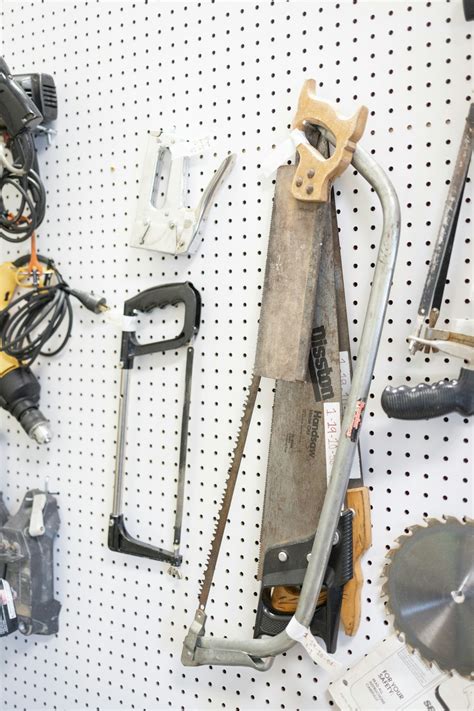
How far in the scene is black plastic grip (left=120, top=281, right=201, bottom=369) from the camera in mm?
1136

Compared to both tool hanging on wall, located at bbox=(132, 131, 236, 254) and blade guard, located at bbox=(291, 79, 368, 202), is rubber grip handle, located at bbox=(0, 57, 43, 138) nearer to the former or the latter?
tool hanging on wall, located at bbox=(132, 131, 236, 254)

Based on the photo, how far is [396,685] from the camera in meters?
0.98

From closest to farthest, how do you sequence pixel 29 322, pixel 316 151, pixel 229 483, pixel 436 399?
pixel 436 399
pixel 316 151
pixel 229 483
pixel 29 322

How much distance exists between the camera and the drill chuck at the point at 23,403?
1.31 meters

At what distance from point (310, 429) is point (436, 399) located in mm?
A: 223

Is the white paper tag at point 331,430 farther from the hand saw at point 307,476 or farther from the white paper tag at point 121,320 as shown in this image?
the white paper tag at point 121,320

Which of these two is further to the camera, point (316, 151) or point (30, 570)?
point (30, 570)

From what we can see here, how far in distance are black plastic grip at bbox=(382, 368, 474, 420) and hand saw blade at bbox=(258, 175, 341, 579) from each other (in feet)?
0.45

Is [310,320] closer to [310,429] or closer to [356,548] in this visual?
[310,429]

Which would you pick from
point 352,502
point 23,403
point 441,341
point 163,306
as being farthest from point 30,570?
point 441,341

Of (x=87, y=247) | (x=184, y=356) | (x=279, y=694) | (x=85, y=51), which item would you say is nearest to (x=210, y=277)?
(x=184, y=356)

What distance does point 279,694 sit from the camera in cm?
110

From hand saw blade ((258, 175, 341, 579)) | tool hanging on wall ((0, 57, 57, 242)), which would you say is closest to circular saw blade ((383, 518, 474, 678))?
hand saw blade ((258, 175, 341, 579))

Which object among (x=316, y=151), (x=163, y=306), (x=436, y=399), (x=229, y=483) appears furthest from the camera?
(x=163, y=306)
